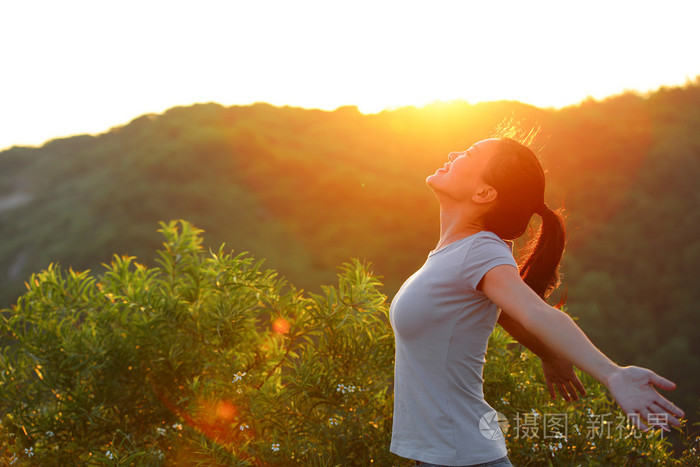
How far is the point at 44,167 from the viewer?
140 feet

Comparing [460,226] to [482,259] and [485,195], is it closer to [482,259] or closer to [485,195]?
[485,195]

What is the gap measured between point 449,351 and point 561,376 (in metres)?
0.52

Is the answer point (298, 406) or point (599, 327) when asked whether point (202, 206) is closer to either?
point (599, 327)

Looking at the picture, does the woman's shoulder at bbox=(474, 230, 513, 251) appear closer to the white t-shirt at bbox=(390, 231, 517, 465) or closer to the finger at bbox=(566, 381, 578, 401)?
the white t-shirt at bbox=(390, 231, 517, 465)

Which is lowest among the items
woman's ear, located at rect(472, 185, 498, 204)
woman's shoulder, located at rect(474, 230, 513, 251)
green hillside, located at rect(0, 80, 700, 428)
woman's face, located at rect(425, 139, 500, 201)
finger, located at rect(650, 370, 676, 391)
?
green hillside, located at rect(0, 80, 700, 428)

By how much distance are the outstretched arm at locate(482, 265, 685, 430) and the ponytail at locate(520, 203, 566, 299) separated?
48 cm

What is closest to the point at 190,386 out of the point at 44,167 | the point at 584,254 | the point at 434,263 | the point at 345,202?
the point at 434,263

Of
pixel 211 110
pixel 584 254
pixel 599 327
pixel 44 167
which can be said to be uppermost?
pixel 211 110

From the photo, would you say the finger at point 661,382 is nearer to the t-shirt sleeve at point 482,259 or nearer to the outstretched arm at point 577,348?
the outstretched arm at point 577,348

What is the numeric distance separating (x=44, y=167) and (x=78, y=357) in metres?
45.6

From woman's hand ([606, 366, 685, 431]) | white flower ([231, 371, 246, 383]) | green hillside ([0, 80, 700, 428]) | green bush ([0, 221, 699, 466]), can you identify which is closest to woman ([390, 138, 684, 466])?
woman's hand ([606, 366, 685, 431])

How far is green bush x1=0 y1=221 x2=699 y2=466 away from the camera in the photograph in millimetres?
2566

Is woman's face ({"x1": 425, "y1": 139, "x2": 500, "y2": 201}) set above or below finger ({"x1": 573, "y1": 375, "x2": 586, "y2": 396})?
above

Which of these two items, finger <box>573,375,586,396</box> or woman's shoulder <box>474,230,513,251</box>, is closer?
woman's shoulder <box>474,230,513,251</box>
